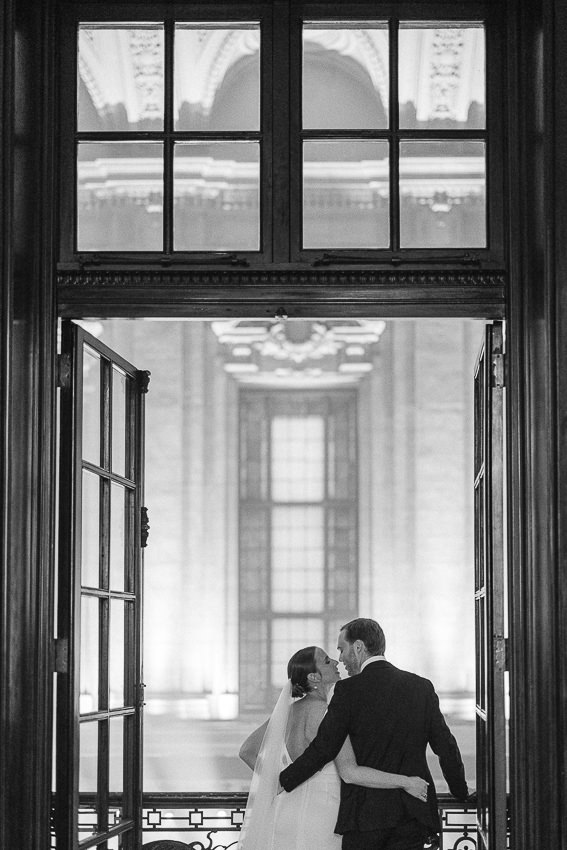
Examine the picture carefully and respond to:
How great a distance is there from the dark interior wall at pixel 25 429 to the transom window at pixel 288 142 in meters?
0.13

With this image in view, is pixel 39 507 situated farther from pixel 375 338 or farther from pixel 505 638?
pixel 375 338

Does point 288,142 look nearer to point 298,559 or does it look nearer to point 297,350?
point 297,350

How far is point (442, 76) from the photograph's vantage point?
454 cm

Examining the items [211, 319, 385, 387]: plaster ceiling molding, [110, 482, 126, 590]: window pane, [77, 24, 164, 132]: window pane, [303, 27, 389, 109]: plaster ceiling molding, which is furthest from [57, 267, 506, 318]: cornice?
[211, 319, 385, 387]: plaster ceiling molding

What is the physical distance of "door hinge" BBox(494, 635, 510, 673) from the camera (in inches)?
170

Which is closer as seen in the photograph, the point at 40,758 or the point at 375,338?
the point at 40,758

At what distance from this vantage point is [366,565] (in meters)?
13.7

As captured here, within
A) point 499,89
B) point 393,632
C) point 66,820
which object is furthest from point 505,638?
point 393,632

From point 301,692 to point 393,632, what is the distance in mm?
7218

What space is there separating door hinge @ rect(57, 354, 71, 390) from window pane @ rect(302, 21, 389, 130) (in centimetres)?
119

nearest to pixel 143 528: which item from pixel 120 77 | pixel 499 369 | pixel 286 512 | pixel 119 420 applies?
pixel 119 420

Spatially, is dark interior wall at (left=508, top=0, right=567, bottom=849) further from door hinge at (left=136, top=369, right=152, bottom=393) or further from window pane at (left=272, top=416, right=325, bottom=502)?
window pane at (left=272, top=416, right=325, bottom=502)

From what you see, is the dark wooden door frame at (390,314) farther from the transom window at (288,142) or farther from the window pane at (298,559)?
the window pane at (298,559)

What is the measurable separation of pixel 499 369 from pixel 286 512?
9708 millimetres
